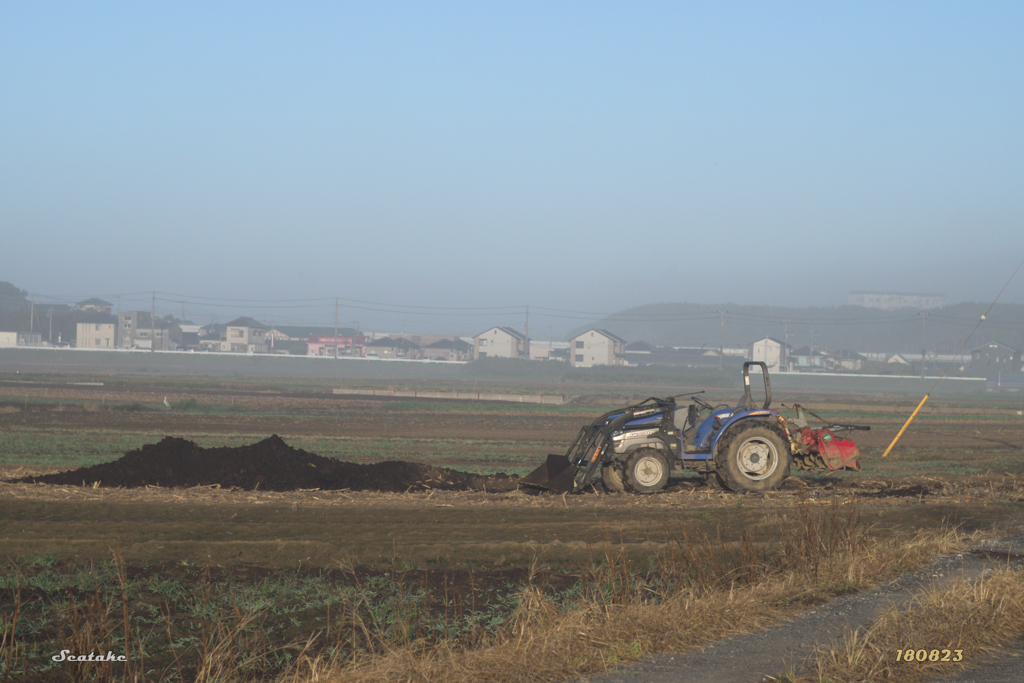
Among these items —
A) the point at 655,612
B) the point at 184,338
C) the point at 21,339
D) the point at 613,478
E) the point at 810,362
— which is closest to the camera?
the point at 655,612

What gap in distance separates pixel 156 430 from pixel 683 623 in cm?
2514

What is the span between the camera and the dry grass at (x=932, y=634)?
5.50 m

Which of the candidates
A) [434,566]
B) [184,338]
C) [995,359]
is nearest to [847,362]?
[995,359]

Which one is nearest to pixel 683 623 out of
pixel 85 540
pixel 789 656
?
pixel 789 656

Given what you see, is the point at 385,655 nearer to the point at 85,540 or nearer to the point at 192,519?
the point at 85,540

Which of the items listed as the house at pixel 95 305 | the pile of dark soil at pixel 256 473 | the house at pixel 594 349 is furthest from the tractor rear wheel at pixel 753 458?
the house at pixel 95 305

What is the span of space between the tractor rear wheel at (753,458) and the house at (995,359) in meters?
133

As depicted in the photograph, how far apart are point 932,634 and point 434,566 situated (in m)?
→ 4.97

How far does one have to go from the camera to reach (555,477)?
14438 mm

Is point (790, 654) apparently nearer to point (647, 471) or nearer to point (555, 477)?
point (647, 471)

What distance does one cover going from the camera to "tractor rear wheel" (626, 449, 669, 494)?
45.9ft

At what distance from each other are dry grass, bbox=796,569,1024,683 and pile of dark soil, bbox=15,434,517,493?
9.02 meters

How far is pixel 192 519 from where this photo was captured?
11906 mm

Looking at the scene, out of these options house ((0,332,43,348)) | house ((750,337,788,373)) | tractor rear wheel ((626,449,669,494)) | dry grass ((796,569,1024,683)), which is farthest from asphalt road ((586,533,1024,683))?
house ((0,332,43,348))
